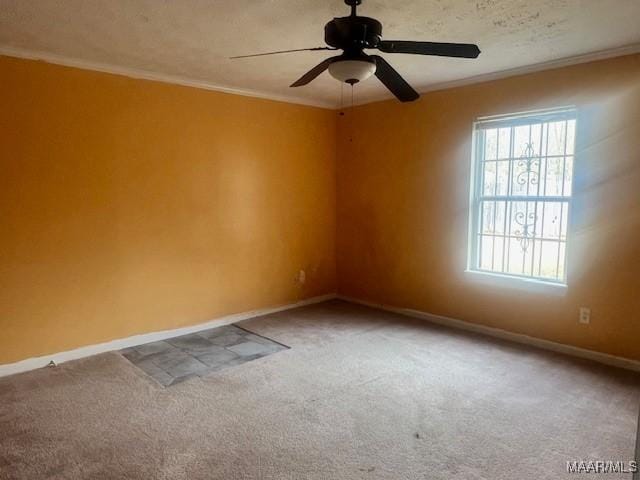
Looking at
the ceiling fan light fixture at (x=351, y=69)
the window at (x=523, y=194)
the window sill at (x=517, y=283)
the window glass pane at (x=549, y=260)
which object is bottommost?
the window sill at (x=517, y=283)

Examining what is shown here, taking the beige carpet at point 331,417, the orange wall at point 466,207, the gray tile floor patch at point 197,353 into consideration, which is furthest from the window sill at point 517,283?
the gray tile floor patch at point 197,353

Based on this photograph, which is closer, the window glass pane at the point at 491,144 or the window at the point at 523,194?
the window at the point at 523,194

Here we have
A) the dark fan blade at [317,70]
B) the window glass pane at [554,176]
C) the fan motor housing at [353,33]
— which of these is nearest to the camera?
the fan motor housing at [353,33]

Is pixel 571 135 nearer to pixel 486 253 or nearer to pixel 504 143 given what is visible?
pixel 504 143

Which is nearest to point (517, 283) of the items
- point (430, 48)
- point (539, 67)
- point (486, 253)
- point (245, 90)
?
point (486, 253)

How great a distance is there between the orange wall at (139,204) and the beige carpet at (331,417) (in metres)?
0.57

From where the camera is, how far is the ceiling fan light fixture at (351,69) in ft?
6.97

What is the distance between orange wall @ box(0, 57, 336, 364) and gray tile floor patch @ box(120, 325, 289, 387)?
10.0 inches

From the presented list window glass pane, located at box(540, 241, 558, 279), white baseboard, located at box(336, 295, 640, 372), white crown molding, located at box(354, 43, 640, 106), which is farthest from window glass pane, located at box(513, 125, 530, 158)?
white baseboard, located at box(336, 295, 640, 372)

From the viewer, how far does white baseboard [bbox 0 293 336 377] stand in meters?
3.21

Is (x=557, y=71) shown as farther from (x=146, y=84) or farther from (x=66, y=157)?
(x=66, y=157)

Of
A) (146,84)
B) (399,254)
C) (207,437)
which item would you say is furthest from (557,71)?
(207,437)

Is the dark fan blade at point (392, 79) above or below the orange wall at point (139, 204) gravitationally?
above

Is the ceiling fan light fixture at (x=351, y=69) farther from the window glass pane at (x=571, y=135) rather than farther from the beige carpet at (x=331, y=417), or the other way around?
the window glass pane at (x=571, y=135)
